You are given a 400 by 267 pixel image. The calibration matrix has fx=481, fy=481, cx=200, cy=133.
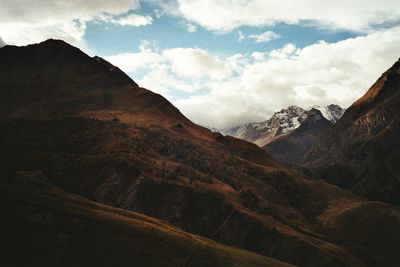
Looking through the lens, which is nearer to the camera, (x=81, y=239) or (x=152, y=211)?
(x=81, y=239)

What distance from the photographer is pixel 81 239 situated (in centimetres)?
8162

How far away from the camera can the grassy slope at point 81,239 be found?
246 feet

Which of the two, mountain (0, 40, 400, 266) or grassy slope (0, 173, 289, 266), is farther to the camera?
mountain (0, 40, 400, 266)

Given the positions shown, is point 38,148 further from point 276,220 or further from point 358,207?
point 358,207

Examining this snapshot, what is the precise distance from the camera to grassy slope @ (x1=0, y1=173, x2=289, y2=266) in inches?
2950

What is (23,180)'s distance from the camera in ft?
370

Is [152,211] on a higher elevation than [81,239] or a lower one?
higher

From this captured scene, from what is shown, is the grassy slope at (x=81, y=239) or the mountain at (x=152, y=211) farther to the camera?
the mountain at (x=152, y=211)

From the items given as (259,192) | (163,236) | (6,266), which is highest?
(259,192)

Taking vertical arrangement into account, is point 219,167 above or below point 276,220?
above

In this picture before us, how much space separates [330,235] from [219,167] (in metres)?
52.6

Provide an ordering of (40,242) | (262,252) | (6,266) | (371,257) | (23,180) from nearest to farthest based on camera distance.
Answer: (6,266), (40,242), (23,180), (262,252), (371,257)

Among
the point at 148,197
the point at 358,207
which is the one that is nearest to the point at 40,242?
the point at 148,197

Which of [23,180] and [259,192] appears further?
[259,192]
